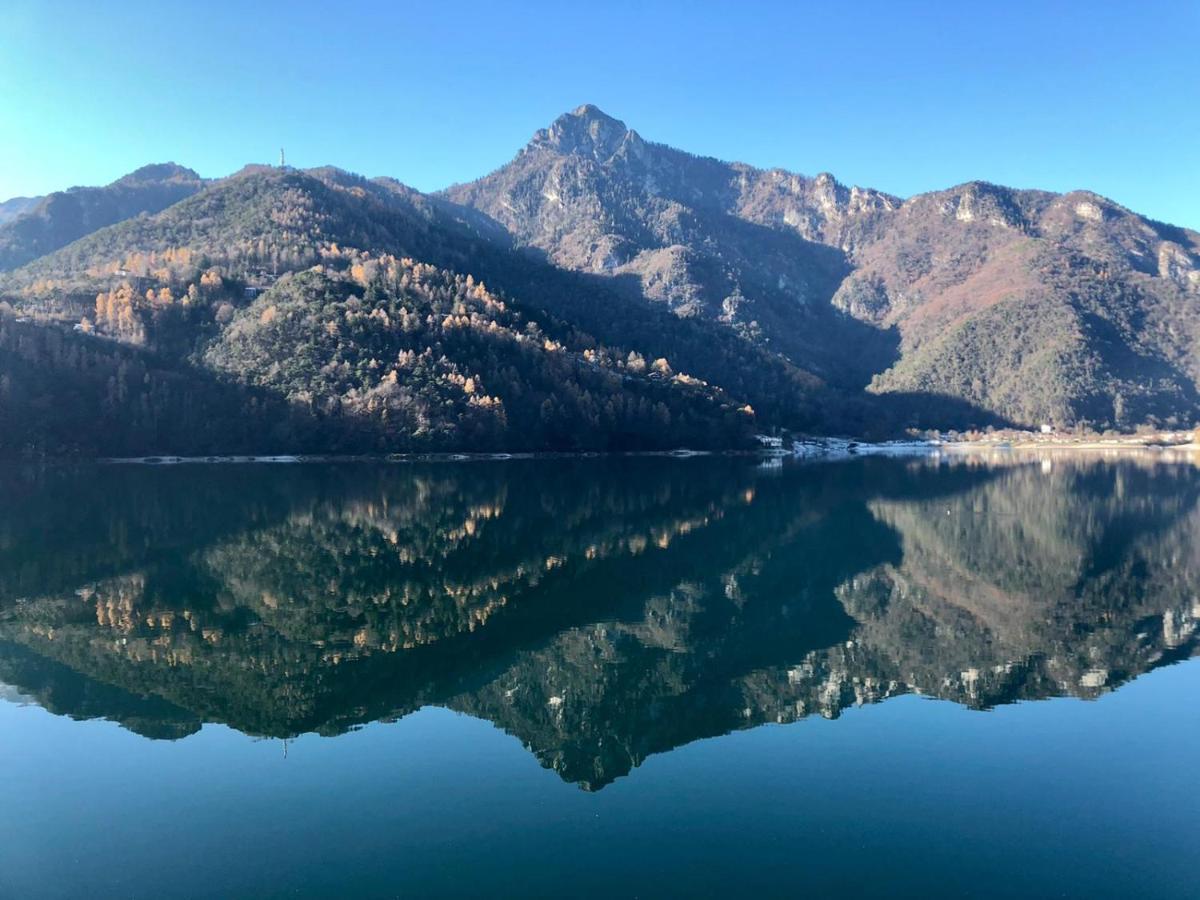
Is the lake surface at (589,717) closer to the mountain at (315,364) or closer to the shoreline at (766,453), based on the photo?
the shoreline at (766,453)

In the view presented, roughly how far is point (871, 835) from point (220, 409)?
112732 mm

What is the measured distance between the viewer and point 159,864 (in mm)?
12062

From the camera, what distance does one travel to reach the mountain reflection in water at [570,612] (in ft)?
62.9

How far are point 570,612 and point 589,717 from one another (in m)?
9.54

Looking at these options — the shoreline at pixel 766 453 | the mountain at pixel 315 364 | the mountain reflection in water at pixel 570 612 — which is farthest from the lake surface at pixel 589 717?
the mountain at pixel 315 364

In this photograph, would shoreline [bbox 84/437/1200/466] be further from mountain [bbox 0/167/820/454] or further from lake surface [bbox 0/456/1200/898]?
lake surface [bbox 0/456/1200/898]

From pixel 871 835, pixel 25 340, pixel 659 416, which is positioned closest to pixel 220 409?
pixel 25 340

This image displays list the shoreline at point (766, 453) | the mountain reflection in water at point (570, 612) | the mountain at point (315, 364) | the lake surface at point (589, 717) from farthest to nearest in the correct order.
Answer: the mountain at point (315, 364)
the shoreline at point (766, 453)
the mountain reflection in water at point (570, 612)
the lake surface at point (589, 717)

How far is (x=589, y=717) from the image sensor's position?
18.4 metres

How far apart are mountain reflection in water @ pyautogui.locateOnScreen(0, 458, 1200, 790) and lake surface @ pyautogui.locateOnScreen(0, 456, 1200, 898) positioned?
151mm

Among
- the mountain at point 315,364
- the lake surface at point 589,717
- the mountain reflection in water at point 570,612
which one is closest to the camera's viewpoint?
the lake surface at point 589,717

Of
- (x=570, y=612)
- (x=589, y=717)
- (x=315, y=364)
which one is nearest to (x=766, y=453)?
(x=315, y=364)

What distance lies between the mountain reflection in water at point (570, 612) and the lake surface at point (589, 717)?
0.50 ft

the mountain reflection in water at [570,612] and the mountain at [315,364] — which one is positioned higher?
the mountain at [315,364]
